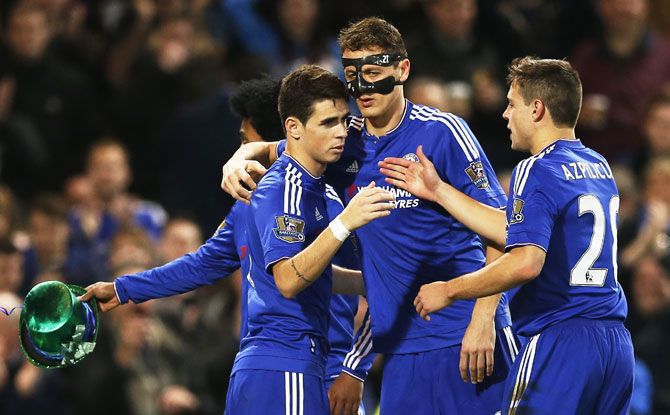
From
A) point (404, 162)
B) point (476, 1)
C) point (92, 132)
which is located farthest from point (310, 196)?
point (476, 1)

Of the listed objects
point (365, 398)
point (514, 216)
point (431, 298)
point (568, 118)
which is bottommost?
point (365, 398)

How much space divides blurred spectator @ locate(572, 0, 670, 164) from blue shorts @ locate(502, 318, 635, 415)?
6877 millimetres

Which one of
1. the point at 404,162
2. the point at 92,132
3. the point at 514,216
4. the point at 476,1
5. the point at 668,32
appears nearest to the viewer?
the point at 514,216

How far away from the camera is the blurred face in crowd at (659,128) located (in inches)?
475

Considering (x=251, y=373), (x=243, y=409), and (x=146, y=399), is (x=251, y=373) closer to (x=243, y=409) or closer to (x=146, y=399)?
(x=243, y=409)

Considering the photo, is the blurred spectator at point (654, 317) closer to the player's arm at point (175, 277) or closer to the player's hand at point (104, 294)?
the player's arm at point (175, 277)

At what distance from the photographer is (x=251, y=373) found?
5.97m

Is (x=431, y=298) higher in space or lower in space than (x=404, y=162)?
lower

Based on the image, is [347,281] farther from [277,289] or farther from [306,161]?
[306,161]

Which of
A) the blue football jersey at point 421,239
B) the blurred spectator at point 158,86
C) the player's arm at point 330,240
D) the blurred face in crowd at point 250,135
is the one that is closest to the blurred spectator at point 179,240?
the blurred spectator at point 158,86

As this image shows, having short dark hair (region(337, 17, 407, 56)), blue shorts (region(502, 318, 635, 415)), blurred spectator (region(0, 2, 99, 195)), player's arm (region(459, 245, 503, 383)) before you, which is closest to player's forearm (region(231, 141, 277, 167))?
short dark hair (region(337, 17, 407, 56))

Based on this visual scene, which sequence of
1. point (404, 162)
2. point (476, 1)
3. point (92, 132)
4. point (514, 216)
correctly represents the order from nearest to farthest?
point (514, 216), point (404, 162), point (92, 132), point (476, 1)

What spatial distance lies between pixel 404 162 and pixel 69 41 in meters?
7.23

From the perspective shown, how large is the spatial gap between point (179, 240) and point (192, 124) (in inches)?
64.1
